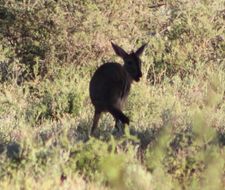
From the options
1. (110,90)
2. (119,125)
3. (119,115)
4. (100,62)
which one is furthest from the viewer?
(100,62)

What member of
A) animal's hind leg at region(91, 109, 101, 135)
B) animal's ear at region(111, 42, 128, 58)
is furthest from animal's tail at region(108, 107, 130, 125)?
animal's ear at region(111, 42, 128, 58)

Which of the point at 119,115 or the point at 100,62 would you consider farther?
the point at 100,62

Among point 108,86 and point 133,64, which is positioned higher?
point 133,64

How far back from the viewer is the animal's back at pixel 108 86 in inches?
305

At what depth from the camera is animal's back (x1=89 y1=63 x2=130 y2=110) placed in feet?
25.4

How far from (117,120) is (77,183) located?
8.38 ft

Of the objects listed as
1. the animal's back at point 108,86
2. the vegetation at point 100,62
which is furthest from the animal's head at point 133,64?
the vegetation at point 100,62

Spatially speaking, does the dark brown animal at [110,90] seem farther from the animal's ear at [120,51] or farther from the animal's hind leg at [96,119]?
the animal's ear at [120,51]

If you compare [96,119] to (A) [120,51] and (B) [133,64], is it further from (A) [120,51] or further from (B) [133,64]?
(A) [120,51]

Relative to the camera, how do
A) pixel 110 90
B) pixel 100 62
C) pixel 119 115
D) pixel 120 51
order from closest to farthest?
pixel 119 115
pixel 110 90
pixel 120 51
pixel 100 62

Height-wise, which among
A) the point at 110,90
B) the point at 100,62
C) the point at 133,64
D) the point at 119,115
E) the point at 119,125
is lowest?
the point at 119,125

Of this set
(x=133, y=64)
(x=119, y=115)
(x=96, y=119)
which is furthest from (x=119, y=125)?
(x=133, y=64)

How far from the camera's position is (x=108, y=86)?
25.5 ft

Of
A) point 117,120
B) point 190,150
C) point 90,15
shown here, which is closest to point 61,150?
point 190,150
